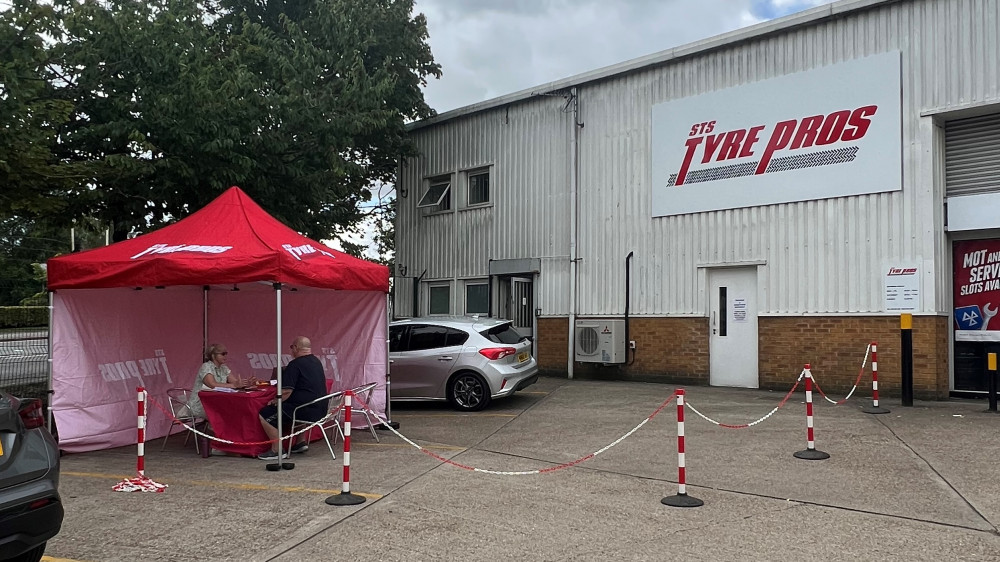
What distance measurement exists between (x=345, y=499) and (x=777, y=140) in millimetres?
11195

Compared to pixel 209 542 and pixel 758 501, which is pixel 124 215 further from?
pixel 758 501

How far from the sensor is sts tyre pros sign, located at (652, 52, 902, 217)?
43.3 ft

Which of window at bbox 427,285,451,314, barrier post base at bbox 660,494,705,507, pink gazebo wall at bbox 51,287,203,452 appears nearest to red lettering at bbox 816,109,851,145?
barrier post base at bbox 660,494,705,507

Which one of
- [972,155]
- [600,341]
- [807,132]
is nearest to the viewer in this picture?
[972,155]

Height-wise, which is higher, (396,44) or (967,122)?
(396,44)

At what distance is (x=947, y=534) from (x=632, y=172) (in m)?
11.9

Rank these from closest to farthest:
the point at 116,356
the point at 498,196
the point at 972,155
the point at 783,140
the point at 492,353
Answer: the point at 116,356 < the point at 492,353 < the point at 972,155 < the point at 783,140 < the point at 498,196

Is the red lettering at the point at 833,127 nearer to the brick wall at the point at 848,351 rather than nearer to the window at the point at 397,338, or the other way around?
the brick wall at the point at 848,351

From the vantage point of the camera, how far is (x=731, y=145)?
15.0m

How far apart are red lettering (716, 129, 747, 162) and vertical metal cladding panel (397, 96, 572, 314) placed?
3889 mm

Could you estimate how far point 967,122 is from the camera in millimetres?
12836

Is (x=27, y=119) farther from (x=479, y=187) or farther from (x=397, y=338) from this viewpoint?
(x=479, y=187)

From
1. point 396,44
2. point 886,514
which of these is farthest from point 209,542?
point 396,44

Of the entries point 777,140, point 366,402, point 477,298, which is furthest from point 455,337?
point 477,298
